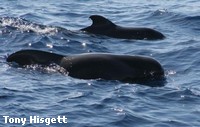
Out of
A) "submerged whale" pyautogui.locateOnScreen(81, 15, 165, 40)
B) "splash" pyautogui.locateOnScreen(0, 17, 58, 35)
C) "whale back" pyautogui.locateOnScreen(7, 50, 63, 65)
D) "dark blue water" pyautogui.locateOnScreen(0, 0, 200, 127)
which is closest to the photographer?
"dark blue water" pyautogui.locateOnScreen(0, 0, 200, 127)

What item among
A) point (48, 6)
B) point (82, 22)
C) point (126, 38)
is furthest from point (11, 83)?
point (48, 6)

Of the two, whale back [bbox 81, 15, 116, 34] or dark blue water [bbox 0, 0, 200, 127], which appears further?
whale back [bbox 81, 15, 116, 34]

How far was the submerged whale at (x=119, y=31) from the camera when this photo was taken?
2230 cm

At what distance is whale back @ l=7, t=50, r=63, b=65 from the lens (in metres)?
16.9

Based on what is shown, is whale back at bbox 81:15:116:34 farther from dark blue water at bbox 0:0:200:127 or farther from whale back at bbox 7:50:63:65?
whale back at bbox 7:50:63:65

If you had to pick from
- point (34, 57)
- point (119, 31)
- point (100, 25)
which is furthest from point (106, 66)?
point (100, 25)

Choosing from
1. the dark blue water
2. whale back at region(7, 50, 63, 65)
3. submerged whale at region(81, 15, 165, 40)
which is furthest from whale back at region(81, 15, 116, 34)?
whale back at region(7, 50, 63, 65)

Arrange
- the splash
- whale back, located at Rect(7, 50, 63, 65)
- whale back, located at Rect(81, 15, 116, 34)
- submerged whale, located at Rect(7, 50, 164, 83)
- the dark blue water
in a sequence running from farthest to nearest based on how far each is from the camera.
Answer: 1. the splash
2. whale back, located at Rect(81, 15, 116, 34)
3. whale back, located at Rect(7, 50, 63, 65)
4. submerged whale, located at Rect(7, 50, 164, 83)
5. the dark blue water

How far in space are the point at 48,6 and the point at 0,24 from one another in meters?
7.87

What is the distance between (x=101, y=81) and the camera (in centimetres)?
1563

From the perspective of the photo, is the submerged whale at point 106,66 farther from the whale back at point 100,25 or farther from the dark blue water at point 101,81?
the whale back at point 100,25

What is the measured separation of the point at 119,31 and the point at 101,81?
23.4ft

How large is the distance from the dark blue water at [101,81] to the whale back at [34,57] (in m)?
0.36

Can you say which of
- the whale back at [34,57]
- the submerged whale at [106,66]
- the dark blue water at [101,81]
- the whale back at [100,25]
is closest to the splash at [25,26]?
the dark blue water at [101,81]
